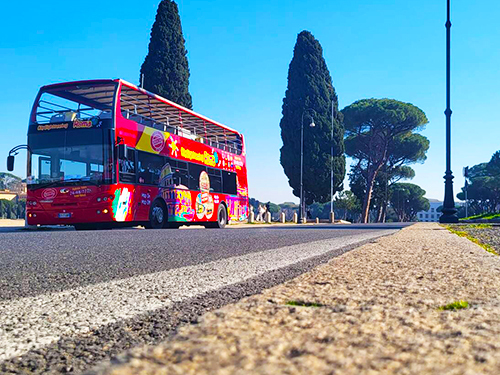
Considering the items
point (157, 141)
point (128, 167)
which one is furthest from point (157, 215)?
point (157, 141)

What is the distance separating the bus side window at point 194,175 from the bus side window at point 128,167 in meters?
2.80

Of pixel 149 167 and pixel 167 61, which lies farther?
pixel 167 61

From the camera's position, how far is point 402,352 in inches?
31.4

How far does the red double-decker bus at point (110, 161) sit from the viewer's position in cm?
1286

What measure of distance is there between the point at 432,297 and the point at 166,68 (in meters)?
32.0

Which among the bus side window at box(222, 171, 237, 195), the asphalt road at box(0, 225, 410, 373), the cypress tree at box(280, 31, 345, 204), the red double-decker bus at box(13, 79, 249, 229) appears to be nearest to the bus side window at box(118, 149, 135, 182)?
the red double-decker bus at box(13, 79, 249, 229)

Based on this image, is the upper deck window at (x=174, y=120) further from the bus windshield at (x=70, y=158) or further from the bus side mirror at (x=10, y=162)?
the bus side mirror at (x=10, y=162)

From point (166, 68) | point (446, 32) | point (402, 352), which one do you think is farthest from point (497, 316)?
point (166, 68)

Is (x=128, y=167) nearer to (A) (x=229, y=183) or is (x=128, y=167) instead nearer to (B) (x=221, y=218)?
(B) (x=221, y=218)

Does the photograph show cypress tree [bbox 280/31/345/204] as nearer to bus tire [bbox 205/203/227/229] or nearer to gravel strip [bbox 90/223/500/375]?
bus tire [bbox 205/203/227/229]

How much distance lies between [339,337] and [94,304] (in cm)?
156

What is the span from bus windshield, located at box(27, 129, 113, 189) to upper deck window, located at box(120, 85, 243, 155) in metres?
1.22

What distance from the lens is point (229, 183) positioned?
61.6ft

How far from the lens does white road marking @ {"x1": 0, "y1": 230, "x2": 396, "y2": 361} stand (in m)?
1.67
